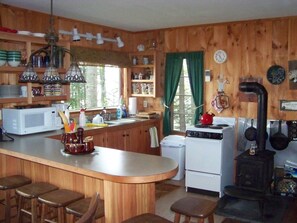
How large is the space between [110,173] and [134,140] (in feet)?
9.72

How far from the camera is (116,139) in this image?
4699 millimetres

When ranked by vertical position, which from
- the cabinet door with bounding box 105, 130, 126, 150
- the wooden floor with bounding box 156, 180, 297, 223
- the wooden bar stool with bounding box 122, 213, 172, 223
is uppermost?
the cabinet door with bounding box 105, 130, 126, 150

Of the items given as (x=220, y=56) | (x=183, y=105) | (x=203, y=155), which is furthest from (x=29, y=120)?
(x=220, y=56)

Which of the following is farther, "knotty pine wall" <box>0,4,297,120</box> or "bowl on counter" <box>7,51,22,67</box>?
"knotty pine wall" <box>0,4,297,120</box>

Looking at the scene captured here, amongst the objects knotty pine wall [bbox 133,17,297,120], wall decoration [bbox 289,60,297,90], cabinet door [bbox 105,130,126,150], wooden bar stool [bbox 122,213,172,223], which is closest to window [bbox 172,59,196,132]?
knotty pine wall [bbox 133,17,297,120]

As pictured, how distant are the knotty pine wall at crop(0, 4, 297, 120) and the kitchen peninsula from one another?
6.43 feet

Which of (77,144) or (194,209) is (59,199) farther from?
(194,209)

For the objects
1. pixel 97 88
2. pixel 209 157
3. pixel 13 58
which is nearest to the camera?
pixel 13 58

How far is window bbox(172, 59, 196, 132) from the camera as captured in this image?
5.43 m

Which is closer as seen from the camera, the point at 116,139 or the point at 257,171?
the point at 257,171

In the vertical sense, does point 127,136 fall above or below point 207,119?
below

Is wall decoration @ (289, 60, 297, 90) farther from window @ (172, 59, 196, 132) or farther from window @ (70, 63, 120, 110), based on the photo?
window @ (70, 63, 120, 110)

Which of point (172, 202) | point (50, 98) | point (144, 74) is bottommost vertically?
point (172, 202)

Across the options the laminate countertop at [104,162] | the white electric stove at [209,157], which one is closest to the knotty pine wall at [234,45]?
the white electric stove at [209,157]
